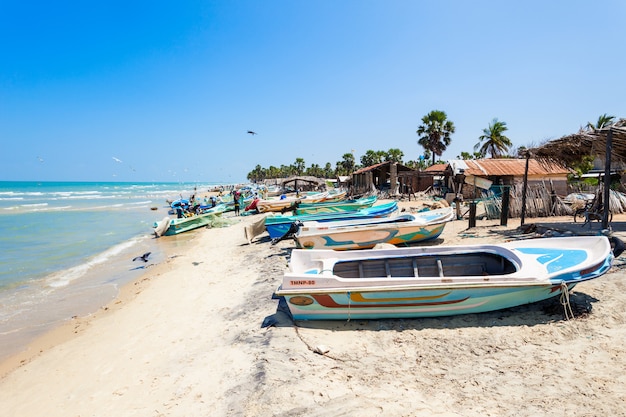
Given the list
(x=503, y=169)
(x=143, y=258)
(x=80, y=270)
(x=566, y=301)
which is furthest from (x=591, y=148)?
(x=80, y=270)

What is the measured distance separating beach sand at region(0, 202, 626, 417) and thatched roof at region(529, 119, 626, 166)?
3.46 meters

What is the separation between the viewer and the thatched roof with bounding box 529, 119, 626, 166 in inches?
338

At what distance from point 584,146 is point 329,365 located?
10.1 meters

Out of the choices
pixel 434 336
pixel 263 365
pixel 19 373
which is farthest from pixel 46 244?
pixel 434 336

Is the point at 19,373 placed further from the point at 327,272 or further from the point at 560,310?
the point at 560,310

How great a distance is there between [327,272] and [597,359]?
3936 mm

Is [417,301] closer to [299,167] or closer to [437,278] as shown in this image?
[437,278]

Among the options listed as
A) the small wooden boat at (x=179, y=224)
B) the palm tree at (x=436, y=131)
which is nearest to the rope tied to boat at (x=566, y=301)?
the small wooden boat at (x=179, y=224)

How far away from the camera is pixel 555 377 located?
3957 millimetres

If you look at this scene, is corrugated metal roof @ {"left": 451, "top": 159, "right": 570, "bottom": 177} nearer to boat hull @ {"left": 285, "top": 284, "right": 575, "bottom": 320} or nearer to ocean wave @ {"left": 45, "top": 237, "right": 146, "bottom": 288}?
boat hull @ {"left": 285, "top": 284, "right": 575, "bottom": 320}

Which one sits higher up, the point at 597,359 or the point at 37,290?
the point at 597,359

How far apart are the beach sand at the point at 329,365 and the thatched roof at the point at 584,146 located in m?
3.46

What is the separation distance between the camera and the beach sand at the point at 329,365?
371 centimetres

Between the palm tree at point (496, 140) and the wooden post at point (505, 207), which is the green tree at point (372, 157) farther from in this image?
the wooden post at point (505, 207)
